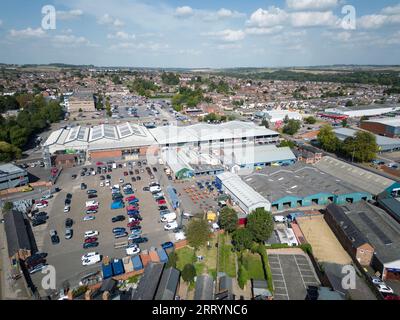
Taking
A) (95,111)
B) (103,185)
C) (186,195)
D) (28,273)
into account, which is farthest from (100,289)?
(95,111)

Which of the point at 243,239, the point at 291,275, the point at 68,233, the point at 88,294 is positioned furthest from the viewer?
the point at 68,233

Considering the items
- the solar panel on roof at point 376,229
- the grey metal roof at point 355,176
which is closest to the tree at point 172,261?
the solar panel on roof at point 376,229

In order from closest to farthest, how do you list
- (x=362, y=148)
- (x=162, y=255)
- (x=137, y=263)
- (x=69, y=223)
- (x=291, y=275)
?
1. (x=291, y=275)
2. (x=137, y=263)
3. (x=162, y=255)
4. (x=69, y=223)
5. (x=362, y=148)

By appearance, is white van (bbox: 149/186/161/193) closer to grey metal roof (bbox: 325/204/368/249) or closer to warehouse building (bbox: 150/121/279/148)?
warehouse building (bbox: 150/121/279/148)

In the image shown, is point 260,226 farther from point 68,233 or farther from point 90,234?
point 68,233

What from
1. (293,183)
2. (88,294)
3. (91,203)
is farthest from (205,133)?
(88,294)
